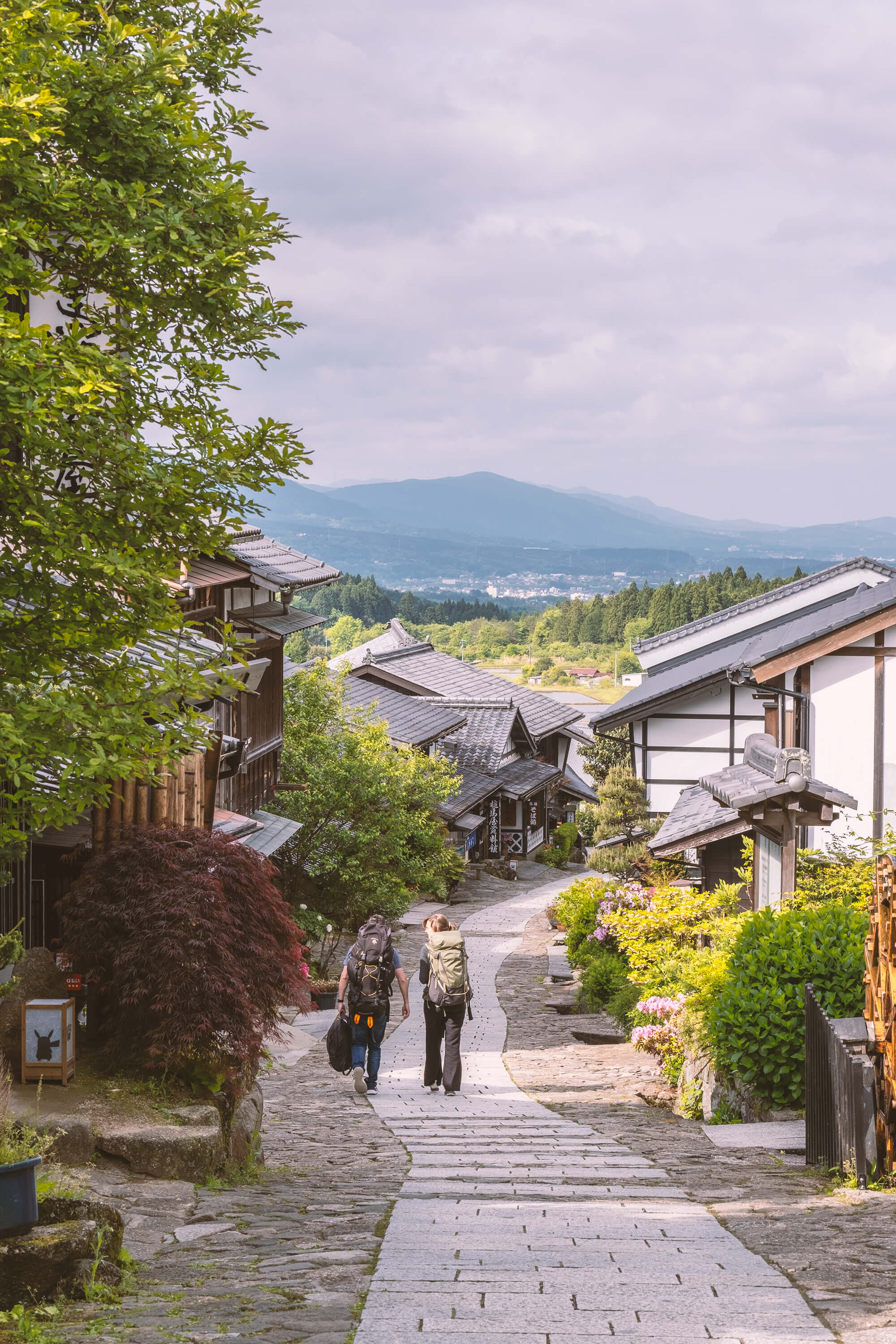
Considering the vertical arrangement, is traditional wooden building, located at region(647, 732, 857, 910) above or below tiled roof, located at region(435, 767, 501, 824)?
above

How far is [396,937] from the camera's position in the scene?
28016mm

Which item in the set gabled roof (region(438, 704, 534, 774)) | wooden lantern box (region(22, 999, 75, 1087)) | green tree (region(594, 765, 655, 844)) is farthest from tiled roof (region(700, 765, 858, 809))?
gabled roof (region(438, 704, 534, 774))

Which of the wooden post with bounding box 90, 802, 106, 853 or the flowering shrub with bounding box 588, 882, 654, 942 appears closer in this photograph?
the wooden post with bounding box 90, 802, 106, 853

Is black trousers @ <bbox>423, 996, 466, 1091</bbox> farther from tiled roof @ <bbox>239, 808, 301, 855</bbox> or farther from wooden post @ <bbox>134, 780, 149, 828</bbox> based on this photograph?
tiled roof @ <bbox>239, 808, 301, 855</bbox>

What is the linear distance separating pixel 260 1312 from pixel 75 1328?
689 millimetres

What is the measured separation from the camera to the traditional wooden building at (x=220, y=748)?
8992mm

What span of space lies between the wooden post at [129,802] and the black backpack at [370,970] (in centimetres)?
333

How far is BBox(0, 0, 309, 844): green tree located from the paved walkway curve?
312 cm

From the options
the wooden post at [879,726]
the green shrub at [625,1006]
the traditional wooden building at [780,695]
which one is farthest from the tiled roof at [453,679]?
the wooden post at [879,726]

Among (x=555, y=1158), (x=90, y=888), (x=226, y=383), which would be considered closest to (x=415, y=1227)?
(x=555, y=1158)

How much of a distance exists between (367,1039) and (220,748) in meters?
3.65

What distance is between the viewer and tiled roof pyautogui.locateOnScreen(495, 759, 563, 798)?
147ft

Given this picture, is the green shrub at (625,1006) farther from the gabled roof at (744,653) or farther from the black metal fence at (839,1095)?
the black metal fence at (839,1095)

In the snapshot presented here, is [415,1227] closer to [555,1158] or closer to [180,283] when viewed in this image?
[555,1158]
